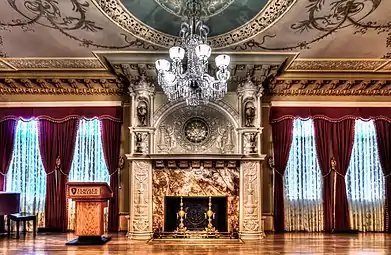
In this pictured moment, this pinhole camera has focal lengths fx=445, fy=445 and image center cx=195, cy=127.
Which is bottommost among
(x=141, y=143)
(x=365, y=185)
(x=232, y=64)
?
(x=365, y=185)

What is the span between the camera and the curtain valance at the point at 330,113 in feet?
33.7

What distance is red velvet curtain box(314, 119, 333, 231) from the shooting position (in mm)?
10023

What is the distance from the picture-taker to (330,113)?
1033 centimetres

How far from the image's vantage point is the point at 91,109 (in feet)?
33.8

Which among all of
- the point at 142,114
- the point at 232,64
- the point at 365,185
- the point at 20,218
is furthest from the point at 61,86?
the point at 365,185

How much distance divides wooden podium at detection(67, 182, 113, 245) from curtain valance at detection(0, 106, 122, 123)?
287 cm

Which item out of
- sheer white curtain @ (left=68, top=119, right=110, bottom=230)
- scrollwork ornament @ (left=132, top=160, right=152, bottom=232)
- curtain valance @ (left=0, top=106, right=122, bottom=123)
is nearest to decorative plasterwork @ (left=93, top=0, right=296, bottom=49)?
scrollwork ornament @ (left=132, top=160, right=152, bottom=232)

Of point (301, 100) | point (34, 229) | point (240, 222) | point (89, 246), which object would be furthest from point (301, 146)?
point (34, 229)

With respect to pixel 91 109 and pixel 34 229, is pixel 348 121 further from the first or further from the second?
pixel 34 229

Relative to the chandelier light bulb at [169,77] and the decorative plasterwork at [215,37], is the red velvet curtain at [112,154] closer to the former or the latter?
the decorative plasterwork at [215,37]

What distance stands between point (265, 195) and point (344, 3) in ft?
16.4

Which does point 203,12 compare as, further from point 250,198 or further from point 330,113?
point 330,113

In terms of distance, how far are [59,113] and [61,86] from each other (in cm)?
63

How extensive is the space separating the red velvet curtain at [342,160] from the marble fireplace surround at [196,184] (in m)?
2.06
